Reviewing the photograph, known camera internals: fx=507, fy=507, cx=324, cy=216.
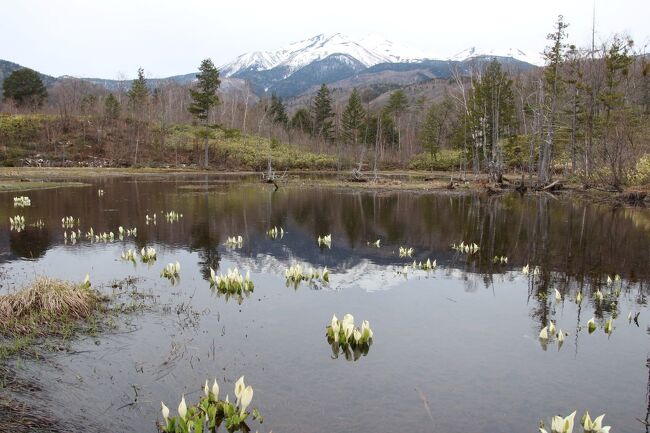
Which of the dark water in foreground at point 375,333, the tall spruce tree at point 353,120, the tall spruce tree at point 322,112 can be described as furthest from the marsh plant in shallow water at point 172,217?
the tall spruce tree at point 322,112

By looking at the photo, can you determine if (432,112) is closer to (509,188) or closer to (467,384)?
(509,188)

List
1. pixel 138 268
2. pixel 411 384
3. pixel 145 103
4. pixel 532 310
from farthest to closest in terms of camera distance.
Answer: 1. pixel 145 103
2. pixel 138 268
3. pixel 532 310
4. pixel 411 384

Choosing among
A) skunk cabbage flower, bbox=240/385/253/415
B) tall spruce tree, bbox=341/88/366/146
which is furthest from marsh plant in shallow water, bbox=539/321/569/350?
tall spruce tree, bbox=341/88/366/146

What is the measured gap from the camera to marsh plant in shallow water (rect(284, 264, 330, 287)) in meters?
14.3

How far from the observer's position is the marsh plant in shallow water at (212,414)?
622 centimetres

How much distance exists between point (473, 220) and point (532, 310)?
16272 mm

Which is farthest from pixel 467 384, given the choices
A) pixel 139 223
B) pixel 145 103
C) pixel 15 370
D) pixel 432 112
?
pixel 145 103

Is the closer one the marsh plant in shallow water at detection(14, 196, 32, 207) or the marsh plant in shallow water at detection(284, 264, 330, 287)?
the marsh plant in shallow water at detection(284, 264, 330, 287)

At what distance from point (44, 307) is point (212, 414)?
5.62 meters

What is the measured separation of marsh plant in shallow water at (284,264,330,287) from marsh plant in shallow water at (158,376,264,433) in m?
7.18

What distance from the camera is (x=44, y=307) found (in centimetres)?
1021

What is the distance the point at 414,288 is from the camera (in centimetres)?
1385

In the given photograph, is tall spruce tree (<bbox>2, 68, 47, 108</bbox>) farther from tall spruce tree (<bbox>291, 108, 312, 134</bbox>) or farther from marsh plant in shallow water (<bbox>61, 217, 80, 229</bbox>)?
marsh plant in shallow water (<bbox>61, 217, 80, 229</bbox>)

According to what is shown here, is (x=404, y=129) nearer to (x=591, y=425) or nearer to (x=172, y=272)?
(x=172, y=272)
